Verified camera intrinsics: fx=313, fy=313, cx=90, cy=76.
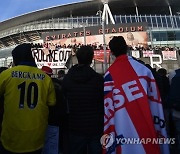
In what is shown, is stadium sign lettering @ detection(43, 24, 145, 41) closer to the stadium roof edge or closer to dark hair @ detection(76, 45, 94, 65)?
the stadium roof edge

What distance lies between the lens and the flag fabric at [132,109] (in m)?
2.96

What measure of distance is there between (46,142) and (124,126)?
105 centimetres

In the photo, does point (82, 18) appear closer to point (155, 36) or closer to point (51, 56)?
point (155, 36)

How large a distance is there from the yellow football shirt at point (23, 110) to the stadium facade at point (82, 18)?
151 ft

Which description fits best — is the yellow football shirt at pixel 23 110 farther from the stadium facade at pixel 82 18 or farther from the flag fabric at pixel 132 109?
the stadium facade at pixel 82 18

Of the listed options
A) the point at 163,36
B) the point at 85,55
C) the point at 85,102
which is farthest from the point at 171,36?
the point at 85,102

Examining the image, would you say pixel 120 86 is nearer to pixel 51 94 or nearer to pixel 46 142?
pixel 51 94

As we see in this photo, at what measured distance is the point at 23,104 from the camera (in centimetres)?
325

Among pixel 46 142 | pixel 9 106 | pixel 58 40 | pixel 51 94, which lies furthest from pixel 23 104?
pixel 58 40

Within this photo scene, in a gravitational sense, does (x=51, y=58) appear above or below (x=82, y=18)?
below

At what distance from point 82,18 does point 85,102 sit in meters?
51.1

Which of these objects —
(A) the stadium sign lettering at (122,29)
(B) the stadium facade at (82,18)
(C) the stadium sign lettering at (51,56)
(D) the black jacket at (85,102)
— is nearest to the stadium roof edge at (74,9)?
(B) the stadium facade at (82,18)

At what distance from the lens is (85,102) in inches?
145

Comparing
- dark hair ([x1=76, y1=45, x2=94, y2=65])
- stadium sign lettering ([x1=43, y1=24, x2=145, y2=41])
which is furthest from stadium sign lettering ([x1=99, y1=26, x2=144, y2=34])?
dark hair ([x1=76, y1=45, x2=94, y2=65])
